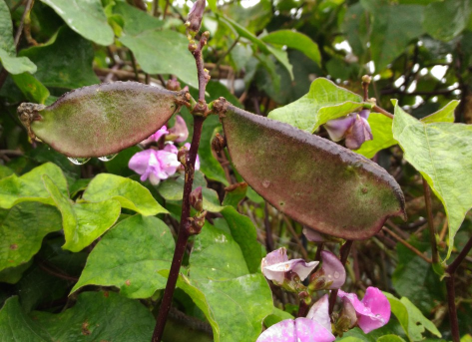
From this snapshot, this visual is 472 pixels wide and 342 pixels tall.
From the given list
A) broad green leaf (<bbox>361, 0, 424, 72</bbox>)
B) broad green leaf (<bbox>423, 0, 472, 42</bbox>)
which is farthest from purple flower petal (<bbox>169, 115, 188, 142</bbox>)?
broad green leaf (<bbox>423, 0, 472, 42</bbox>)

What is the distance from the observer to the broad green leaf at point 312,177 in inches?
A: 13.6

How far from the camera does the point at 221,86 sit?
3.76 feet

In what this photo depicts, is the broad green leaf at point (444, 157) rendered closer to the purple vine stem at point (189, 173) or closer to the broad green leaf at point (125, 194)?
the purple vine stem at point (189, 173)

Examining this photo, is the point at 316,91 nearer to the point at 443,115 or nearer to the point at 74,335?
the point at 443,115

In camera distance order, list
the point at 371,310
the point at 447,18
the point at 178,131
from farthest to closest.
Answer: the point at 447,18, the point at 178,131, the point at 371,310

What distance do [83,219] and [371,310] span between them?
401 millimetres

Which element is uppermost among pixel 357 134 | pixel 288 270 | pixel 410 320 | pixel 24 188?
pixel 357 134

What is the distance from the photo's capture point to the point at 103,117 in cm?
40

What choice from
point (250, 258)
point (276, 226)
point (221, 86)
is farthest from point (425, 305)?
point (276, 226)

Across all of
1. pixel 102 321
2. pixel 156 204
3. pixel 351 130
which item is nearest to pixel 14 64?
pixel 156 204

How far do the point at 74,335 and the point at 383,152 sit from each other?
1113mm

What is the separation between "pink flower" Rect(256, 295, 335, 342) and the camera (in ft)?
1.29

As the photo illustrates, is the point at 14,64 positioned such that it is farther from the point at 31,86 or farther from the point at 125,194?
the point at 125,194

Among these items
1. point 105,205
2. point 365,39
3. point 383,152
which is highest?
point 365,39
